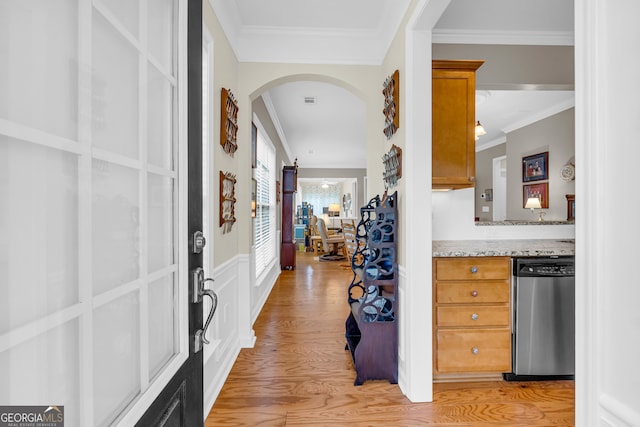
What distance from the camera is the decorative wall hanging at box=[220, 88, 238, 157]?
2227mm

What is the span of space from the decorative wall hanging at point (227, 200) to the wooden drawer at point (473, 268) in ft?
5.00

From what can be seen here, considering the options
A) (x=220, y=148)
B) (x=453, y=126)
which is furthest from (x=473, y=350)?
(x=220, y=148)

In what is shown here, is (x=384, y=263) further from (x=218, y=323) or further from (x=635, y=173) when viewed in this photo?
(x=635, y=173)

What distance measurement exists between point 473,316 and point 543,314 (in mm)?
475

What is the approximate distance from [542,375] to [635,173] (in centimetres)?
227

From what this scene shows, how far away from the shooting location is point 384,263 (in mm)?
2277

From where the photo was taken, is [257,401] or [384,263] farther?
[384,263]

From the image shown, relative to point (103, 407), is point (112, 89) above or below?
above

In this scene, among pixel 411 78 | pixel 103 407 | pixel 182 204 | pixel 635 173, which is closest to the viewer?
pixel 635 173

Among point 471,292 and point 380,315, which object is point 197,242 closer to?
point 380,315

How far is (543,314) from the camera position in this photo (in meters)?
2.14

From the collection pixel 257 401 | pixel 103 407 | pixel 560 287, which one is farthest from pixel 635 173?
pixel 257 401

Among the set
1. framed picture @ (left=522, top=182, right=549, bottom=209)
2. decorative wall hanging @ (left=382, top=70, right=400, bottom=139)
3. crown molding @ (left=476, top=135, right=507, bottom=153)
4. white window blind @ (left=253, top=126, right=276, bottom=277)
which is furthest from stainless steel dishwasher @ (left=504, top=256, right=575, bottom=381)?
crown molding @ (left=476, top=135, right=507, bottom=153)

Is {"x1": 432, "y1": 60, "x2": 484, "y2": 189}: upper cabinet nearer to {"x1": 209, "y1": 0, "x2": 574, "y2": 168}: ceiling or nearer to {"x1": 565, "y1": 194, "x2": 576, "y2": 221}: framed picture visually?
{"x1": 209, "y1": 0, "x2": 574, "y2": 168}: ceiling
